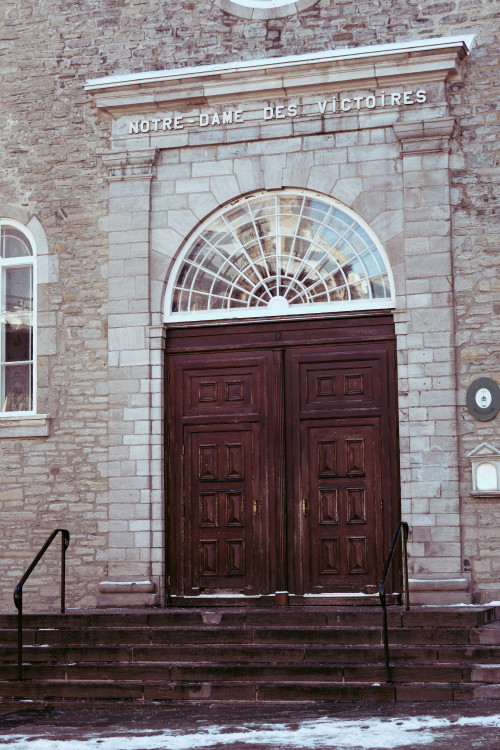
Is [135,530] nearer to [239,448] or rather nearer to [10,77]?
[239,448]

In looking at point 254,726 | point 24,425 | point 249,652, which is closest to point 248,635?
point 249,652

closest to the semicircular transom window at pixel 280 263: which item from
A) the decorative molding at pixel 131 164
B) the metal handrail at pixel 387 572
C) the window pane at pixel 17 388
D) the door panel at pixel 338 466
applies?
the door panel at pixel 338 466

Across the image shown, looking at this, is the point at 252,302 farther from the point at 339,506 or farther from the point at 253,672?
the point at 253,672

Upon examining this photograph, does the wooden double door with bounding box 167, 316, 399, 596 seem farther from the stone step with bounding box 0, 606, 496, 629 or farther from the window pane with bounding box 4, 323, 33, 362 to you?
the window pane with bounding box 4, 323, 33, 362

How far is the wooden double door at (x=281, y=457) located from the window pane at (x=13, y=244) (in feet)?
6.75

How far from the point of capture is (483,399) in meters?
11.2

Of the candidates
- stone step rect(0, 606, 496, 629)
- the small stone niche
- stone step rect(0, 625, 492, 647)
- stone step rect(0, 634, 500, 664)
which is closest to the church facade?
the small stone niche

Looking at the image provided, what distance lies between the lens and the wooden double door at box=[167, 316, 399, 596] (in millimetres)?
11656

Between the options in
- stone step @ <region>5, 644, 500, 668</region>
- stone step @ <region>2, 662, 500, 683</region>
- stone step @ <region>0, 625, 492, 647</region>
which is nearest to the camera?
stone step @ <region>2, 662, 500, 683</region>

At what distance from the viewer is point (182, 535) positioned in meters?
12.1

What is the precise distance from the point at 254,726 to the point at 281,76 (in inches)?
262

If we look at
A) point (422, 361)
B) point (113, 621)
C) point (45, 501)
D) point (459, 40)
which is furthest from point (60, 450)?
point (459, 40)

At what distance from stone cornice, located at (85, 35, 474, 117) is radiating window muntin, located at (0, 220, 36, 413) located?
1777mm

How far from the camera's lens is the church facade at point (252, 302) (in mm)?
11422
